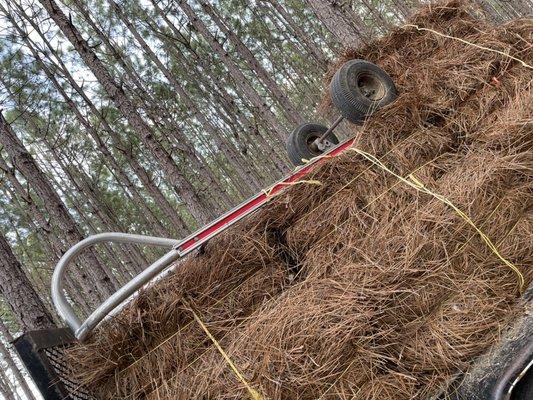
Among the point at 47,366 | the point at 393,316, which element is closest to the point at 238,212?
the point at 393,316

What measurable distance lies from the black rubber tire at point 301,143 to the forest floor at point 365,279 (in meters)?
1.76

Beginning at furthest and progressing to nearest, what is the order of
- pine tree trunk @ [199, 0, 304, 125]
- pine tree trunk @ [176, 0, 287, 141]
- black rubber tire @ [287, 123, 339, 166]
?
pine tree trunk @ [199, 0, 304, 125], pine tree trunk @ [176, 0, 287, 141], black rubber tire @ [287, 123, 339, 166]

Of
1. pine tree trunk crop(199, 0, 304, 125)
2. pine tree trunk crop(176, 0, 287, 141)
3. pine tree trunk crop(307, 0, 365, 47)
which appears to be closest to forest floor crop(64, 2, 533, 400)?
pine tree trunk crop(307, 0, 365, 47)

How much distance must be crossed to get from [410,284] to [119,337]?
1.69m

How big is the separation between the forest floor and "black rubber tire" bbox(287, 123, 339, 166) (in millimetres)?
1765

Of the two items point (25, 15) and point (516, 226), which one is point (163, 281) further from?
point (25, 15)

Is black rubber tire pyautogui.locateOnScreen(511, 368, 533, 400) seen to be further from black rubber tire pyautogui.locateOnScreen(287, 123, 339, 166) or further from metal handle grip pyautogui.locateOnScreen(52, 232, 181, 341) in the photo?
black rubber tire pyautogui.locateOnScreen(287, 123, 339, 166)

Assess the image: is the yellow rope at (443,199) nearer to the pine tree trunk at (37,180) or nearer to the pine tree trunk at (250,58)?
the pine tree trunk at (37,180)

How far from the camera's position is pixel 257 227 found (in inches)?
122

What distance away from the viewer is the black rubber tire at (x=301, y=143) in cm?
532

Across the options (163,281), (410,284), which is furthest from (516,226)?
(163,281)

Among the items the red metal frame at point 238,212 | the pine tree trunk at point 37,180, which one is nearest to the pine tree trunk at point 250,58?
the pine tree trunk at point 37,180

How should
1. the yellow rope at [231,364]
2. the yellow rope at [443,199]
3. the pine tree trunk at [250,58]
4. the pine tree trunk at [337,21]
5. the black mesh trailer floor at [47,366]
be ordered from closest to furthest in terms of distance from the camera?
the yellow rope at [231,364] → the black mesh trailer floor at [47,366] → the yellow rope at [443,199] → the pine tree trunk at [337,21] → the pine tree trunk at [250,58]

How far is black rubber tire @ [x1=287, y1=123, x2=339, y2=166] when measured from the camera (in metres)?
5.32
